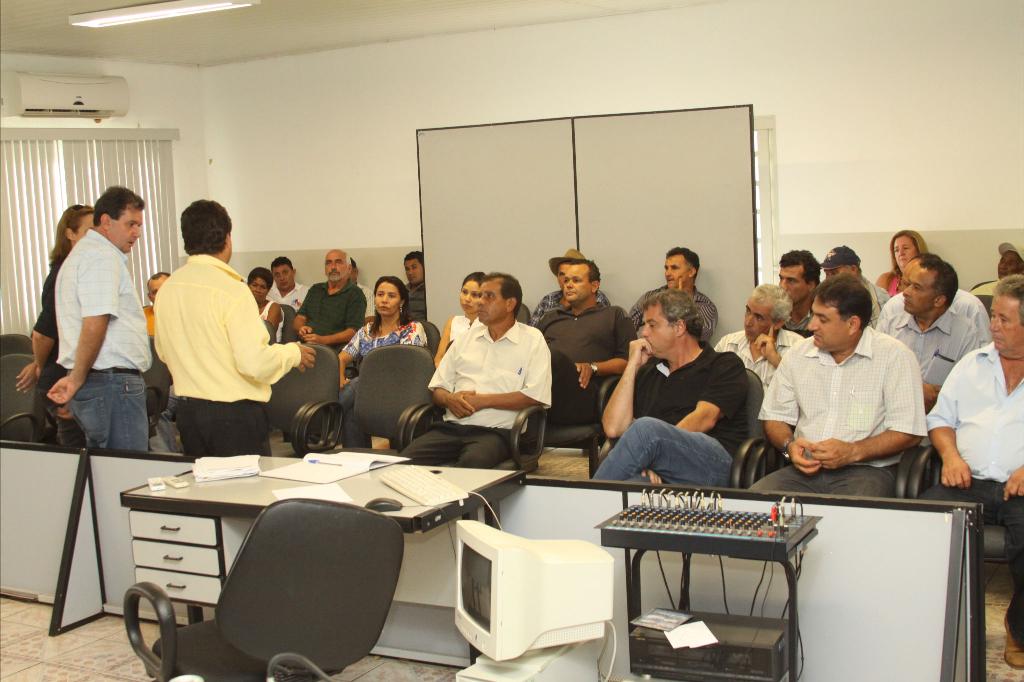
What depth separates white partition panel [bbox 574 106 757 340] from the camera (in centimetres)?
630

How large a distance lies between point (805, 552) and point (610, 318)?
290cm

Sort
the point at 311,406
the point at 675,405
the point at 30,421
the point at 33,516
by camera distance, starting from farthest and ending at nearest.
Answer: the point at 30,421
the point at 311,406
the point at 33,516
the point at 675,405

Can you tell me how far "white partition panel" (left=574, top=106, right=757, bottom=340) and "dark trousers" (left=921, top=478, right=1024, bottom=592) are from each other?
2831 mm

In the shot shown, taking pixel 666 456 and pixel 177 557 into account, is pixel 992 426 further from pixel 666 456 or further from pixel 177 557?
pixel 177 557

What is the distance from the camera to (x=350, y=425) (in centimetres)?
576

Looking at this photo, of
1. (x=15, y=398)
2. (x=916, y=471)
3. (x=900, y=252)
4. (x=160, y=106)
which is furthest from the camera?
(x=160, y=106)

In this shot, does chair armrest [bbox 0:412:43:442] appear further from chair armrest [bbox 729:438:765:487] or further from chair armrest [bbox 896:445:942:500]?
chair armrest [bbox 896:445:942:500]

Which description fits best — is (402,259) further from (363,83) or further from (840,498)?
(840,498)

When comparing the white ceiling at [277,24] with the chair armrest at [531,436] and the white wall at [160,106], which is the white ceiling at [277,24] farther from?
the chair armrest at [531,436]

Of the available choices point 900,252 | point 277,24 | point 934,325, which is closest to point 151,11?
point 277,24

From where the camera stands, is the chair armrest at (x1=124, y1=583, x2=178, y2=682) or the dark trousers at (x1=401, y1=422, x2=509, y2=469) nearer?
the chair armrest at (x1=124, y1=583, x2=178, y2=682)

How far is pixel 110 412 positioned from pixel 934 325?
11.6 ft

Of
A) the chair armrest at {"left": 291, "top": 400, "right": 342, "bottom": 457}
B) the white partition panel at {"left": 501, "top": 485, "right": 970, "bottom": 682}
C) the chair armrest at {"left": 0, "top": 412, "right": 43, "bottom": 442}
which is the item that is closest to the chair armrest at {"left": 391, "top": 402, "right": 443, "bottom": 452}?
the chair armrest at {"left": 291, "top": 400, "right": 342, "bottom": 457}

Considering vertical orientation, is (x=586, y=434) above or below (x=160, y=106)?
below
